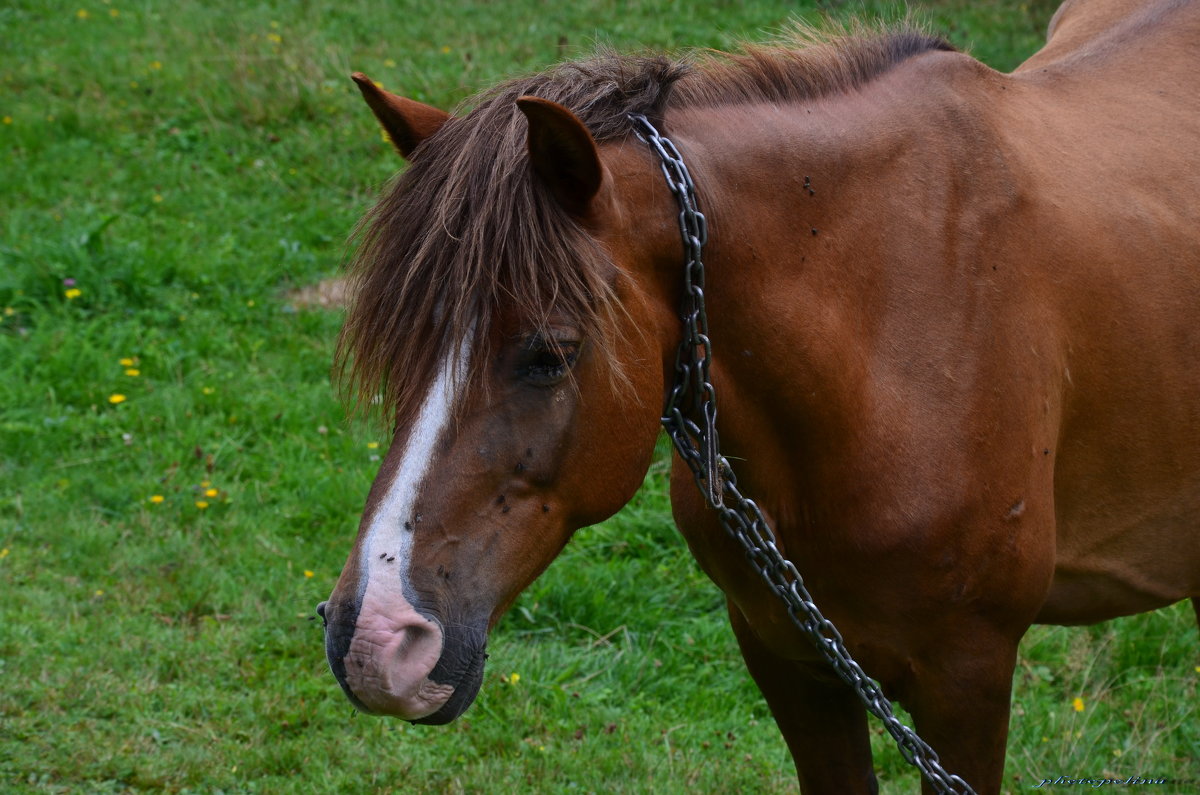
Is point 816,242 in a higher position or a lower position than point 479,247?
lower

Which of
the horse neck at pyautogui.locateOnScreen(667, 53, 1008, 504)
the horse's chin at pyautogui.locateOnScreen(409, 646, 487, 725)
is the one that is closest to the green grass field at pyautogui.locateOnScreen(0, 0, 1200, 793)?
the horse neck at pyautogui.locateOnScreen(667, 53, 1008, 504)

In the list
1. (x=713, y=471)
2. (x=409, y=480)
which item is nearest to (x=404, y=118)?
(x=409, y=480)

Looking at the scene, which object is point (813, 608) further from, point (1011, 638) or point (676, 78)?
point (676, 78)

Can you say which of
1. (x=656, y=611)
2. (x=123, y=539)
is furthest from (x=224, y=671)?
(x=656, y=611)

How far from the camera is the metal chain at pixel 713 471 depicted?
2.12 metres

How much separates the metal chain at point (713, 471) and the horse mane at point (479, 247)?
0.15 meters

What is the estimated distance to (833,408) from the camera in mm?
2305

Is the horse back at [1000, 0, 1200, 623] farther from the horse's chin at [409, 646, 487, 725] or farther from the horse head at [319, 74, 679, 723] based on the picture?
the horse's chin at [409, 646, 487, 725]

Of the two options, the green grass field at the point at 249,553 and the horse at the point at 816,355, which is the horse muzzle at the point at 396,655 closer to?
the horse at the point at 816,355

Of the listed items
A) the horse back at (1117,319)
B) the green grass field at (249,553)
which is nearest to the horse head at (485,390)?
the horse back at (1117,319)

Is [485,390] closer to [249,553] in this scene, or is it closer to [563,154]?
[563,154]

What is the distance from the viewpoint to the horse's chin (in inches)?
78.6

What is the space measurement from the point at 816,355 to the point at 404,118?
3.02ft

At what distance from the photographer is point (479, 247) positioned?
1.96 meters
